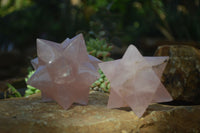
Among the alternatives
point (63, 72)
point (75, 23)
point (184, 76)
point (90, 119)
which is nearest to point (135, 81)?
point (90, 119)

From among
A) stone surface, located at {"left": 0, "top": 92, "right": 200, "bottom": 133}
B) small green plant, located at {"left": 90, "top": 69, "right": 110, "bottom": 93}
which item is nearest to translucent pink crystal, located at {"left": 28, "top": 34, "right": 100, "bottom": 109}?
stone surface, located at {"left": 0, "top": 92, "right": 200, "bottom": 133}

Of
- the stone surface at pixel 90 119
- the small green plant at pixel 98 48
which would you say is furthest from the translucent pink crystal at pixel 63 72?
the small green plant at pixel 98 48

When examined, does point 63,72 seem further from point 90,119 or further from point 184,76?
point 184,76

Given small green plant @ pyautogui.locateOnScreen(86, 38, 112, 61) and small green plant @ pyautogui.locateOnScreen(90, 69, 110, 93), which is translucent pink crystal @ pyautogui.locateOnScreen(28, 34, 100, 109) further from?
small green plant @ pyautogui.locateOnScreen(86, 38, 112, 61)

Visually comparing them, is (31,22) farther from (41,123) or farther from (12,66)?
(41,123)

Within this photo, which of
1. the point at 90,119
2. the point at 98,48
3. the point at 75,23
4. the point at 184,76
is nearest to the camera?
the point at 90,119

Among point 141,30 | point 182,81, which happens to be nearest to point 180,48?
point 182,81
